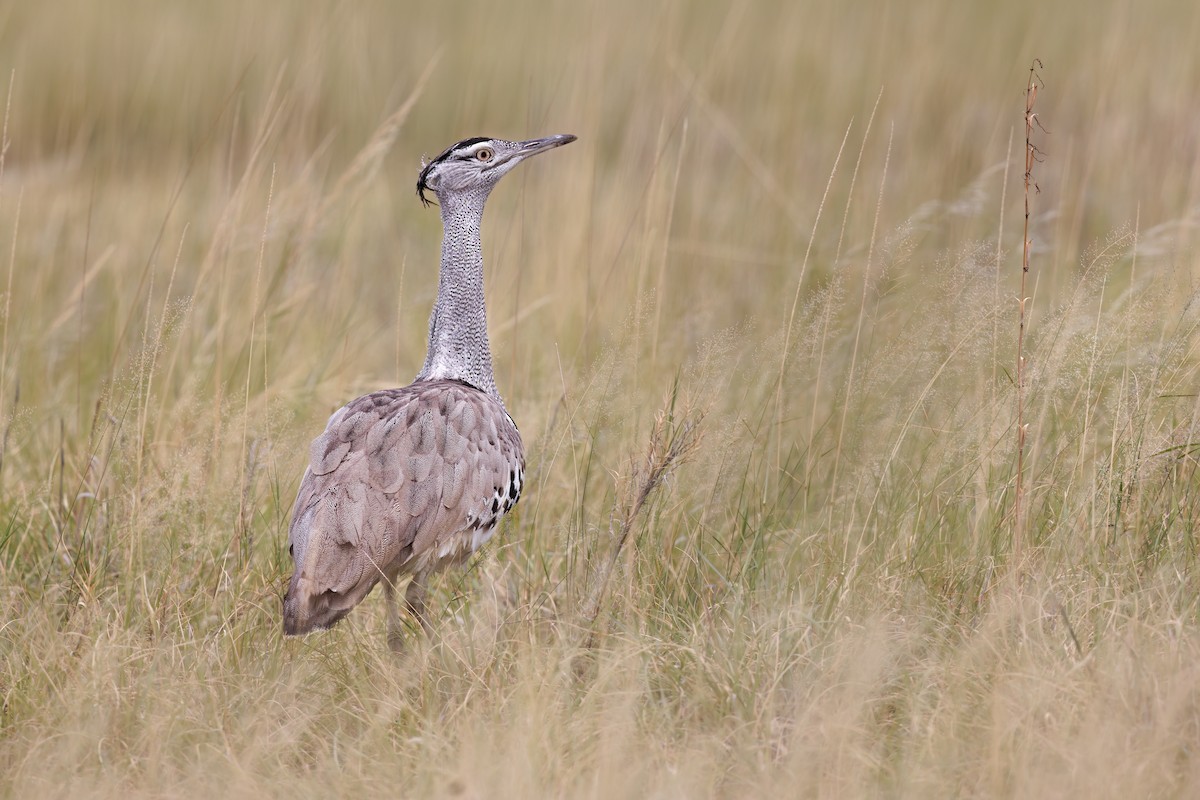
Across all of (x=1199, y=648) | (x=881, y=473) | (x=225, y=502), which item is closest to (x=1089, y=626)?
(x=1199, y=648)

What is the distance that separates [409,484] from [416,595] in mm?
320

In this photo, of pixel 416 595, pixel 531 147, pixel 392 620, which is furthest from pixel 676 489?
pixel 531 147

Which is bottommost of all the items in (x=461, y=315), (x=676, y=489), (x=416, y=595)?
(x=416, y=595)

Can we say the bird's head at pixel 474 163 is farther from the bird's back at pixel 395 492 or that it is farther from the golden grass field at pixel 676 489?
the bird's back at pixel 395 492

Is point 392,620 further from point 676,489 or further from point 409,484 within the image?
point 676,489

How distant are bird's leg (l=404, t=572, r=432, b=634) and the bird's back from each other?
52 mm

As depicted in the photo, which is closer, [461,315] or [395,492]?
[395,492]

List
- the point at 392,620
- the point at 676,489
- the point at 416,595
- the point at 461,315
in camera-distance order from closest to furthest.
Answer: the point at 392,620, the point at 416,595, the point at 676,489, the point at 461,315

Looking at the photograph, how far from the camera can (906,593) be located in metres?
3.07

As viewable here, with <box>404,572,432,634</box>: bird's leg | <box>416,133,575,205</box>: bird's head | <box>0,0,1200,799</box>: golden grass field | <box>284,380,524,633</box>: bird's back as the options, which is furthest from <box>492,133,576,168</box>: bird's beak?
<box>404,572,432,634</box>: bird's leg

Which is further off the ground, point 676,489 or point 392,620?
point 676,489

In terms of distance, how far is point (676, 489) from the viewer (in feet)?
11.8

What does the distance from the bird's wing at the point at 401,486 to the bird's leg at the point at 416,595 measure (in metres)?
0.07

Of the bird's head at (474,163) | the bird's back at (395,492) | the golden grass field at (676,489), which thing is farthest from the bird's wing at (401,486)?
the bird's head at (474,163)
